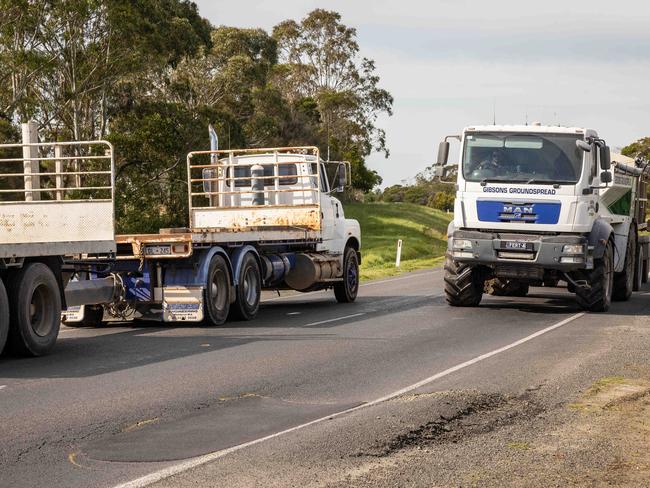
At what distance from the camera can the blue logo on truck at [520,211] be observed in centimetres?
1792

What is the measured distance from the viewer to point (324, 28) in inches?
2963

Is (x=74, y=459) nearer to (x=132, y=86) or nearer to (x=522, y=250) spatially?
(x=522, y=250)

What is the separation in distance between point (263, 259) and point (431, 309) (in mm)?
3230

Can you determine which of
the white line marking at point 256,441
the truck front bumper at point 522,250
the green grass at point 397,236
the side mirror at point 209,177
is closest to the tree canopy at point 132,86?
the green grass at point 397,236

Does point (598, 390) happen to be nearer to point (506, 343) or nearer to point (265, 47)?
point (506, 343)

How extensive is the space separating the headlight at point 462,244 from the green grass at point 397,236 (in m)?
13.7

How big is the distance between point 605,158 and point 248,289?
21.4ft

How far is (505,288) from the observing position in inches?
857

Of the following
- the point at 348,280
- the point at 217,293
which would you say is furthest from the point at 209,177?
the point at 217,293

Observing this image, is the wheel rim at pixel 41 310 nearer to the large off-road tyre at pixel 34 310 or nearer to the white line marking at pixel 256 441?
the large off-road tyre at pixel 34 310

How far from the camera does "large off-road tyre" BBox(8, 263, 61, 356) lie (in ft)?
40.2

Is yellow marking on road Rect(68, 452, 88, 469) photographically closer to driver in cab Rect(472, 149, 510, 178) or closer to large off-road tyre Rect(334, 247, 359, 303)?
driver in cab Rect(472, 149, 510, 178)

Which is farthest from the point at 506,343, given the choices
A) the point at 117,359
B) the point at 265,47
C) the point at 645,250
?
the point at 265,47

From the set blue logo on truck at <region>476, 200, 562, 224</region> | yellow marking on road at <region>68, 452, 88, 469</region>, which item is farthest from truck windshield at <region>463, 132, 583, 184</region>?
yellow marking on road at <region>68, 452, 88, 469</region>
